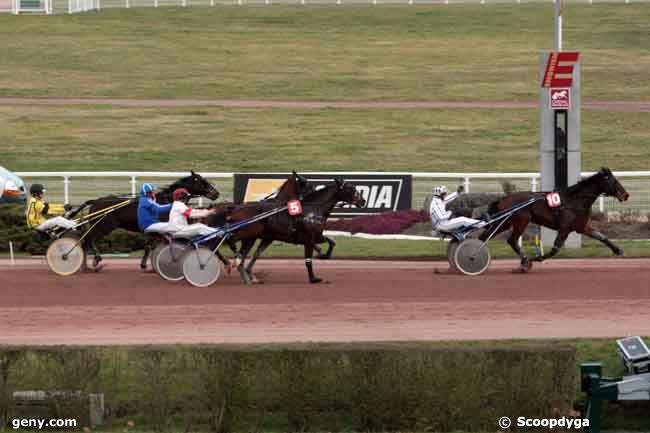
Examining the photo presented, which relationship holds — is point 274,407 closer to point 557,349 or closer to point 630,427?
point 557,349

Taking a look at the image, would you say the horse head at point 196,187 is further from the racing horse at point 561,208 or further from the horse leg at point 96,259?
the racing horse at point 561,208

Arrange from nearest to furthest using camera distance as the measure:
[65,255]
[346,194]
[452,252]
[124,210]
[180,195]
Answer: [180,195] < [346,194] < [452,252] < [65,255] < [124,210]

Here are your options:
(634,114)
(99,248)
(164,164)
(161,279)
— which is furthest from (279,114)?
(161,279)

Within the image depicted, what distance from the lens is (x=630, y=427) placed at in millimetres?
12188

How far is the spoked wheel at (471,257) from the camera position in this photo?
1855 centimetres

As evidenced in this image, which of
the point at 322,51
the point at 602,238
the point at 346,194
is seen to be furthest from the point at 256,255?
the point at 322,51

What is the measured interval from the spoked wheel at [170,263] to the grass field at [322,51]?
928 inches

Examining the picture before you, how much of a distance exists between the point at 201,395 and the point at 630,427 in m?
3.78

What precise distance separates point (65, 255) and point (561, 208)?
667 centimetres

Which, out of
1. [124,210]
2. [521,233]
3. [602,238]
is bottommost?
[602,238]

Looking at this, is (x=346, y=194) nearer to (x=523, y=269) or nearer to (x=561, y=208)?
(x=523, y=269)

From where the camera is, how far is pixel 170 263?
18.1 metres

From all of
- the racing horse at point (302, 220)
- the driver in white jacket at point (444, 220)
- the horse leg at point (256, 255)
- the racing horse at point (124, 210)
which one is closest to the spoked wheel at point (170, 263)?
the racing horse at point (302, 220)

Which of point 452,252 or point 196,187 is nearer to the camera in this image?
point 452,252
